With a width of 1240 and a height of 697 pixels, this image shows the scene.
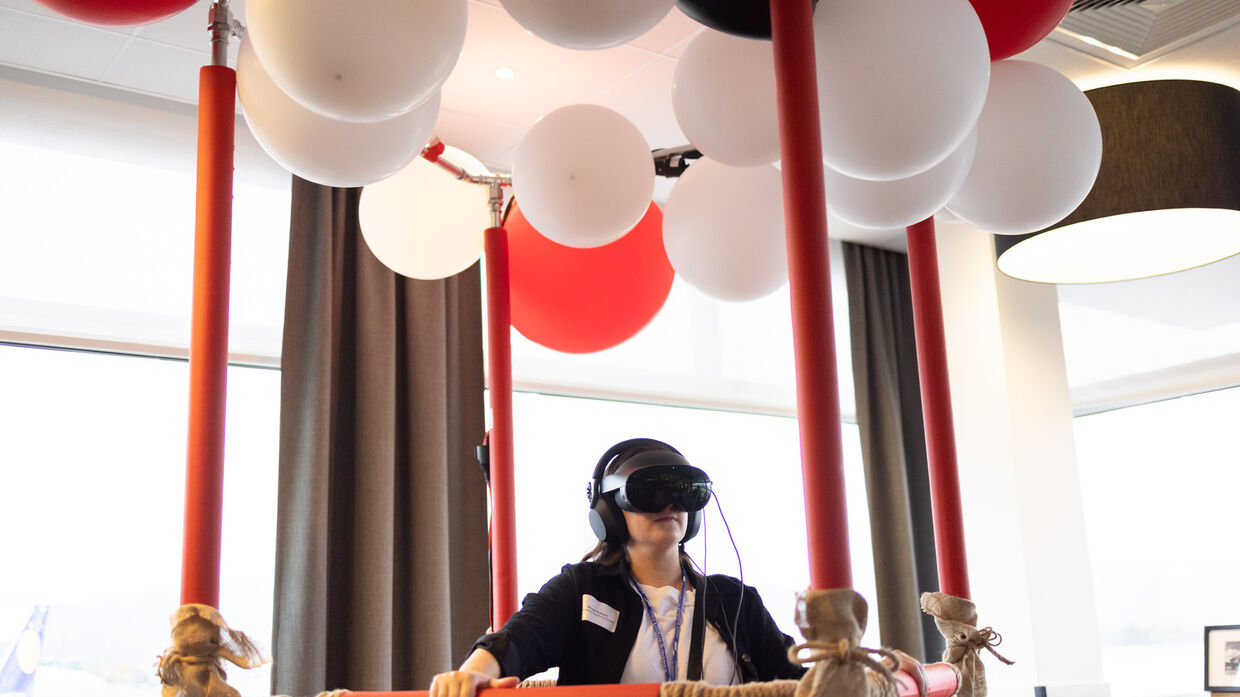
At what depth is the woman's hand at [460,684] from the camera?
0.95m

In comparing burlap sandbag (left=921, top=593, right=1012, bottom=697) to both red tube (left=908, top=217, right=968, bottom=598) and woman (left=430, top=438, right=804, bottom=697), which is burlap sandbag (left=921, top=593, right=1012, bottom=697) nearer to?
red tube (left=908, top=217, right=968, bottom=598)

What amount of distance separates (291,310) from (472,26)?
1.09 metres

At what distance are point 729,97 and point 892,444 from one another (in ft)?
12.3

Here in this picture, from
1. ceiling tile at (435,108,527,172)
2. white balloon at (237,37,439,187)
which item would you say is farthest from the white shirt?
ceiling tile at (435,108,527,172)

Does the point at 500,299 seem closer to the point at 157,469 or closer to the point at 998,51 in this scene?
the point at 998,51

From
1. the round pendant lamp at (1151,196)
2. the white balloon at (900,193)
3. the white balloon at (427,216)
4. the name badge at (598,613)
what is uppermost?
the round pendant lamp at (1151,196)

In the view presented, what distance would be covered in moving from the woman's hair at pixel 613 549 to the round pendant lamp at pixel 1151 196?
3.84ft

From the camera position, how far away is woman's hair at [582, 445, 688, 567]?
1.63m

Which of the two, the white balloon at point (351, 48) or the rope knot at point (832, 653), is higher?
the white balloon at point (351, 48)

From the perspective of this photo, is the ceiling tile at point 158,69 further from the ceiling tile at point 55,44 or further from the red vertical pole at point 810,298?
the red vertical pole at point 810,298

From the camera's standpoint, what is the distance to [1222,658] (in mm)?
3738

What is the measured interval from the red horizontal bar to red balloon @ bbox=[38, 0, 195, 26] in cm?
61

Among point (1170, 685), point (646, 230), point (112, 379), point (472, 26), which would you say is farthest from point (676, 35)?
point (1170, 685)

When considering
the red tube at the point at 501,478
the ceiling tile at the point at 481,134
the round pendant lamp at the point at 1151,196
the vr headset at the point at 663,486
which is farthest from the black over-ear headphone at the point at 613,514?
the ceiling tile at the point at 481,134
